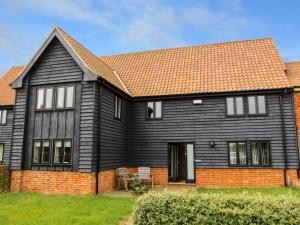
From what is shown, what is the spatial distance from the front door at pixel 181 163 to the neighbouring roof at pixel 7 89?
1209 cm

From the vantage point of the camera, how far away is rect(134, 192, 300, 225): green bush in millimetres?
5395

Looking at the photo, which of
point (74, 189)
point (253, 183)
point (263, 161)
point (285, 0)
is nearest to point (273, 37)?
point (285, 0)

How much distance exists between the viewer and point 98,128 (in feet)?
40.9

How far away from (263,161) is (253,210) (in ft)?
30.5

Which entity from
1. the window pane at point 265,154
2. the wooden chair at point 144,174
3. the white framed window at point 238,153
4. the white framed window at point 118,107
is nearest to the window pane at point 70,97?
the white framed window at point 118,107

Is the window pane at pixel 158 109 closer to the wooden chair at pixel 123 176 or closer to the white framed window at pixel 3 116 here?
the wooden chair at pixel 123 176

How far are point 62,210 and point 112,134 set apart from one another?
5.69 meters

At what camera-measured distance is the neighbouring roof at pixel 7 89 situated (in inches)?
768

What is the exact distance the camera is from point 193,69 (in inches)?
680

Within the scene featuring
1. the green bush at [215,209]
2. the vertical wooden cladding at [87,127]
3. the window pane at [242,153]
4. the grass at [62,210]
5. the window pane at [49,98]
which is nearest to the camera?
the green bush at [215,209]

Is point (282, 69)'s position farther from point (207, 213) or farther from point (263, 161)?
point (207, 213)

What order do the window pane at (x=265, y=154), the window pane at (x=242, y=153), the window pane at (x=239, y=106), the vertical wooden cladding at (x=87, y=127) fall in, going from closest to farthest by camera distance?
the vertical wooden cladding at (x=87, y=127) → the window pane at (x=265, y=154) → the window pane at (x=242, y=153) → the window pane at (x=239, y=106)

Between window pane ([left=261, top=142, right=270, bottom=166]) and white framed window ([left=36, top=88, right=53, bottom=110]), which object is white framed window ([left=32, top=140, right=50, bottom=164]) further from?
window pane ([left=261, top=142, right=270, bottom=166])

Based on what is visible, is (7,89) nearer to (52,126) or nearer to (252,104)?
(52,126)
